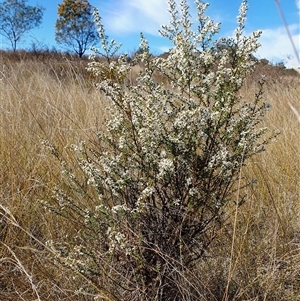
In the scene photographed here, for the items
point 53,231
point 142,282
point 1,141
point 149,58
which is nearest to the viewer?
point 142,282

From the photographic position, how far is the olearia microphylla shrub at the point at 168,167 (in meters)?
1.35

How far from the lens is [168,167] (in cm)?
128

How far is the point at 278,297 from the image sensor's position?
55.4 inches

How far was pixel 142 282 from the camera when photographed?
134 centimetres

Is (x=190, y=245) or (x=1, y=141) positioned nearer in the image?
(x=190, y=245)

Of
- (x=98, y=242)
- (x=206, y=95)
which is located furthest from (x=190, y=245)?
(x=206, y=95)

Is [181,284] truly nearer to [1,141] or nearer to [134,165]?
[134,165]

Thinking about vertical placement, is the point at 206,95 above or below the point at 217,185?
above

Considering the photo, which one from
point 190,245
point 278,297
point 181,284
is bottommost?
point 278,297

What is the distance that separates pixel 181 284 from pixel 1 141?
147cm

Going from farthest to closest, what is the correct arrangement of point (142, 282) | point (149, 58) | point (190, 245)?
1. point (149, 58)
2. point (190, 245)
3. point (142, 282)

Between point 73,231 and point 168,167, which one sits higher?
point 168,167

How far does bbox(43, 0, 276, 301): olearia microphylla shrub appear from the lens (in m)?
1.35

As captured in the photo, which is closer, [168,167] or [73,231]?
[168,167]
